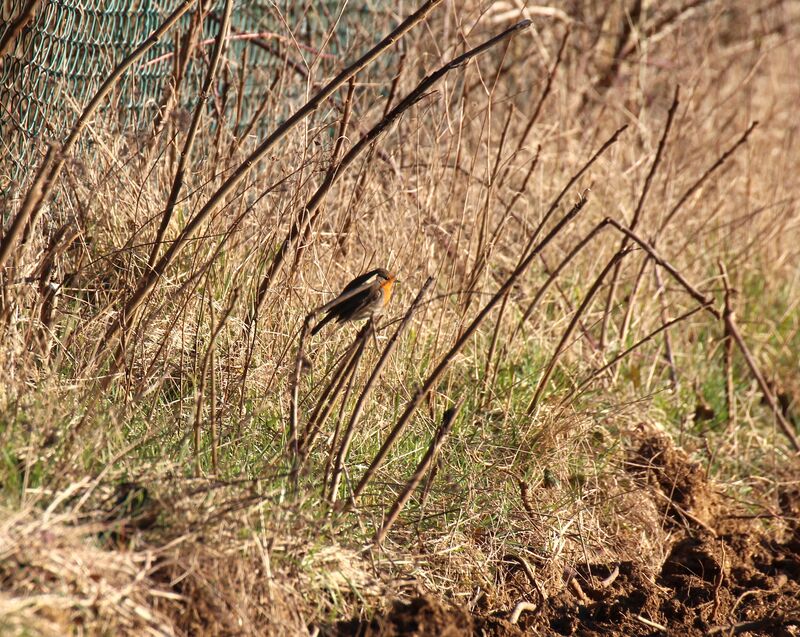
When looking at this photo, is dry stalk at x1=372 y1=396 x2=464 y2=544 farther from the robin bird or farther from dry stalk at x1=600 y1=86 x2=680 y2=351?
dry stalk at x1=600 y1=86 x2=680 y2=351

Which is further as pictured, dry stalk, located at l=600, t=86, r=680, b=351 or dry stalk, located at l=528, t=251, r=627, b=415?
dry stalk, located at l=600, t=86, r=680, b=351

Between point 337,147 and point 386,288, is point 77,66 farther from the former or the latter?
point 386,288

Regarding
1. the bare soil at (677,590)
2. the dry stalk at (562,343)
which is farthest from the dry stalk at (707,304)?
the bare soil at (677,590)

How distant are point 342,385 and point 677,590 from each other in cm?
136

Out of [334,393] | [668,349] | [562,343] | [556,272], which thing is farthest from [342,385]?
[668,349]

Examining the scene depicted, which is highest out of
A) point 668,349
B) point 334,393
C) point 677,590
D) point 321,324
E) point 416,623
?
point 321,324

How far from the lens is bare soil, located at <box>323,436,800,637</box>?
2.48 m

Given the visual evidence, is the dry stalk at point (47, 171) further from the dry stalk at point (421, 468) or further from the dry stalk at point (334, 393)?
the dry stalk at point (421, 468)

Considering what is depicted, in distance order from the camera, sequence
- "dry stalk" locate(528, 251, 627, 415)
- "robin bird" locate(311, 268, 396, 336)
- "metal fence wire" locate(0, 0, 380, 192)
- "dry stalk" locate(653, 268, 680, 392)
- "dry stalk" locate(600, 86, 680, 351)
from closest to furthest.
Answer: "robin bird" locate(311, 268, 396, 336)
"dry stalk" locate(528, 251, 627, 415)
"metal fence wire" locate(0, 0, 380, 192)
"dry stalk" locate(600, 86, 680, 351)
"dry stalk" locate(653, 268, 680, 392)

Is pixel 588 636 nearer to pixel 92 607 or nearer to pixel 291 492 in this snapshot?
pixel 291 492

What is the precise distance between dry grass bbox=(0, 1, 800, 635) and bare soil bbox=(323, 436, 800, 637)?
88 mm

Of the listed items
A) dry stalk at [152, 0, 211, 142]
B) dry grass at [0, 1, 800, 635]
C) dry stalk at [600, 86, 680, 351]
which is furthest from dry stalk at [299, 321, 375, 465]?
dry stalk at [600, 86, 680, 351]

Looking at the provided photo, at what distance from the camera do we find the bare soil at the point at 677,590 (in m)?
Result: 2.48

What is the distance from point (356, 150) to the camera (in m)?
2.58
